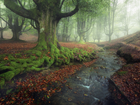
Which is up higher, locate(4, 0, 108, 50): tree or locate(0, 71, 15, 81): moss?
locate(4, 0, 108, 50): tree

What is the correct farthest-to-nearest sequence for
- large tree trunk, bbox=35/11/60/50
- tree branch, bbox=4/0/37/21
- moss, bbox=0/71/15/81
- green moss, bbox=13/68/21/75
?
large tree trunk, bbox=35/11/60/50 < tree branch, bbox=4/0/37/21 < green moss, bbox=13/68/21/75 < moss, bbox=0/71/15/81

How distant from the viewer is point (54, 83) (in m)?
6.22

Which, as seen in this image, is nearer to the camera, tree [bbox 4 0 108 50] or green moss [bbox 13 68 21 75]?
green moss [bbox 13 68 21 75]

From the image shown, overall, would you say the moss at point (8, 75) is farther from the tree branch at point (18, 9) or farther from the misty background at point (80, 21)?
the misty background at point (80, 21)

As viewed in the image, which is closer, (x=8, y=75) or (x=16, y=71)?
(x=8, y=75)

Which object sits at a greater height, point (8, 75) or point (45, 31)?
point (45, 31)

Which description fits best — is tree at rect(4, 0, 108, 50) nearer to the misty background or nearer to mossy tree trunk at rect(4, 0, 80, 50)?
mossy tree trunk at rect(4, 0, 80, 50)

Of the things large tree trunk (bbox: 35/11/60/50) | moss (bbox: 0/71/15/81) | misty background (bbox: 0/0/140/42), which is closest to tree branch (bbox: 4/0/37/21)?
large tree trunk (bbox: 35/11/60/50)

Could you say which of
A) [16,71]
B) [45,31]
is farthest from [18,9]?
[16,71]

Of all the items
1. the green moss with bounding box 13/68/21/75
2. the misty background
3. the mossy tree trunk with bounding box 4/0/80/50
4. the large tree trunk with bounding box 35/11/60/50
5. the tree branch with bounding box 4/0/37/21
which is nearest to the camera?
Answer: the green moss with bounding box 13/68/21/75

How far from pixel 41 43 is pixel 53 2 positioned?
490 cm

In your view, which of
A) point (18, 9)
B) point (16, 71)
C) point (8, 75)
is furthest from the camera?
point (18, 9)

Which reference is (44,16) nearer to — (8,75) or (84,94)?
(8,75)

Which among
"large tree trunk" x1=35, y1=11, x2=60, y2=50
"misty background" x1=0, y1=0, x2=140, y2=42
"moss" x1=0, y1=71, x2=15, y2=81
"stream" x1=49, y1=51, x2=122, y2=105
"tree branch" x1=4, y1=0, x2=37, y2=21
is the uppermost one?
"misty background" x1=0, y1=0, x2=140, y2=42
